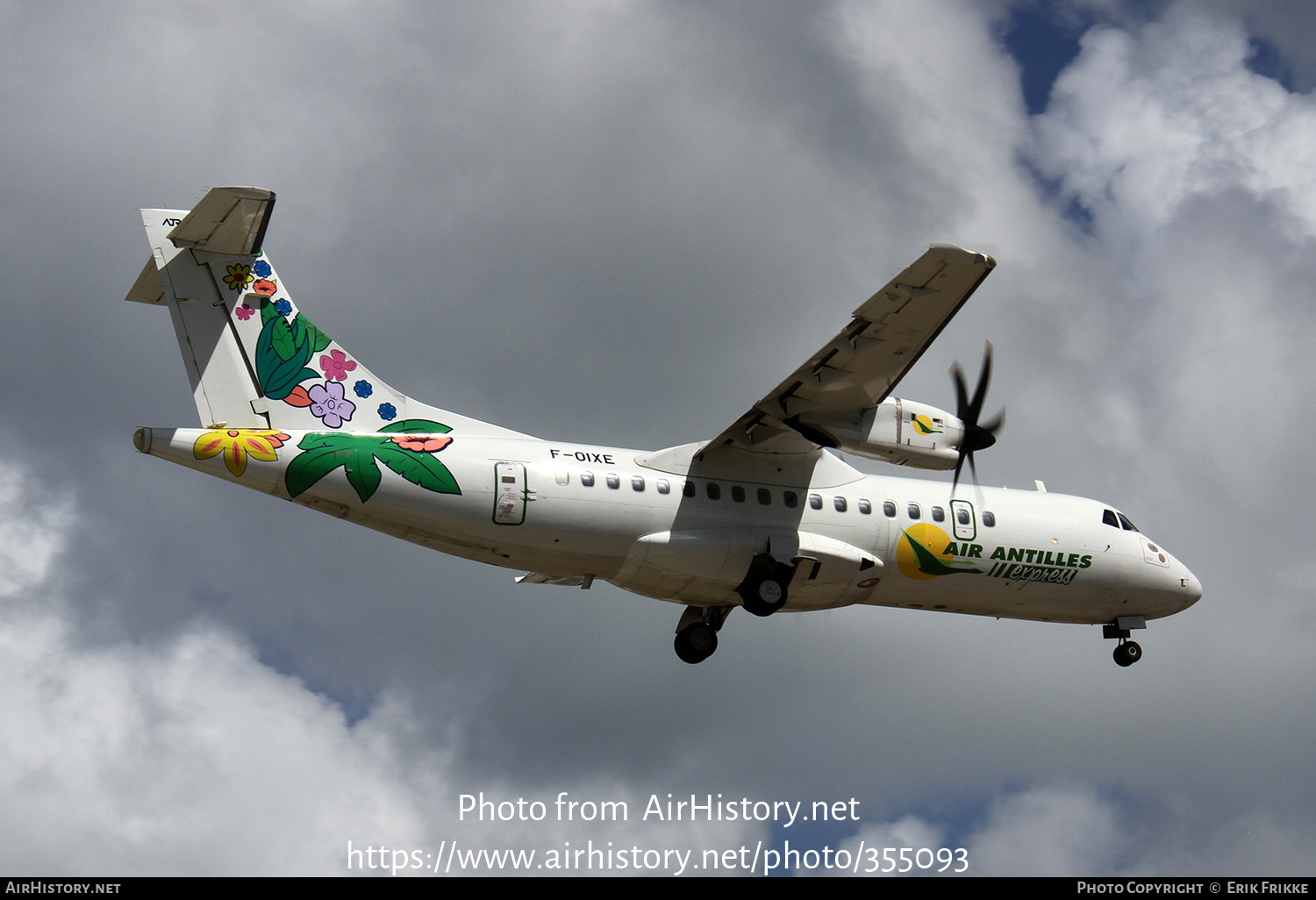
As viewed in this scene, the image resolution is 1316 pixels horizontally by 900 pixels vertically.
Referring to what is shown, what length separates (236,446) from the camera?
73.4 feet

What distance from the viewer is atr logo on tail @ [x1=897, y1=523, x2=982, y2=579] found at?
26578 mm

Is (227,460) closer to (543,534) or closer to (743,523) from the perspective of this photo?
(543,534)

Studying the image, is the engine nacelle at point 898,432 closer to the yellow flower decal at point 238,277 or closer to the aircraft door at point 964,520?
the aircraft door at point 964,520

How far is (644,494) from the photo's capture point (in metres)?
24.6

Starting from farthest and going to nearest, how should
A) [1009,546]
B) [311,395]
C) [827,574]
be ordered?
[1009,546] → [827,574] → [311,395]

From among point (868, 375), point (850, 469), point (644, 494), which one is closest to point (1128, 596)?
point (850, 469)

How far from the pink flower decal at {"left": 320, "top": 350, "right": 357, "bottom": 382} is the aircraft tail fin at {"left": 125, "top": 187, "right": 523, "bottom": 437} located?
0.02 meters

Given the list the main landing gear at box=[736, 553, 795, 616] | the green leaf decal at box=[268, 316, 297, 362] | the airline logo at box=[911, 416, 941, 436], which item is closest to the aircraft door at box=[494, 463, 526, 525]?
the green leaf decal at box=[268, 316, 297, 362]

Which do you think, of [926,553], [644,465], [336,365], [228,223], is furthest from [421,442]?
[926,553]

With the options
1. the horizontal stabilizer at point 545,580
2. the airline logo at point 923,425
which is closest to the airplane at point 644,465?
the airline logo at point 923,425

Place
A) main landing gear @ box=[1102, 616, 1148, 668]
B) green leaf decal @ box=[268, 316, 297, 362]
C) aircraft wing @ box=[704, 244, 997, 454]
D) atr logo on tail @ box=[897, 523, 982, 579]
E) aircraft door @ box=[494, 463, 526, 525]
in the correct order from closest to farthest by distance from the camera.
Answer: aircraft wing @ box=[704, 244, 997, 454], aircraft door @ box=[494, 463, 526, 525], green leaf decal @ box=[268, 316, 297, 362], atr logo on tail @ box=[897, 523, 982, 579], main landing gear @ box=[1102, 616, 1148, 668]

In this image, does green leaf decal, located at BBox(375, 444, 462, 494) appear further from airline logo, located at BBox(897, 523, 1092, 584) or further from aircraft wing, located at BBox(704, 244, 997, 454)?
airline logo, located at BBox(897, 523, 1092, 584)

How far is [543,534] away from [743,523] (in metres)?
3.83

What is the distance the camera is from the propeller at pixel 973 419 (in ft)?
81.1
